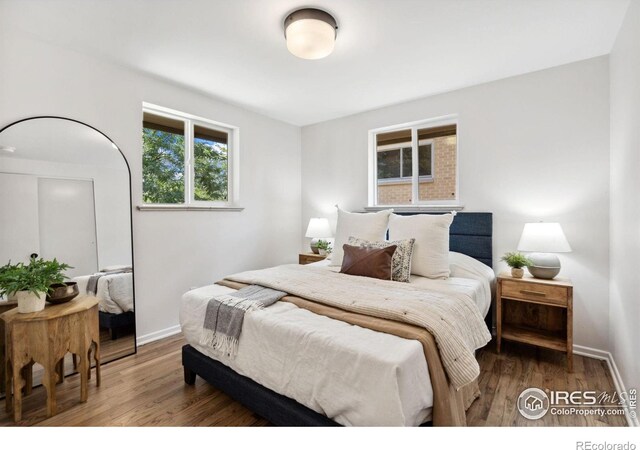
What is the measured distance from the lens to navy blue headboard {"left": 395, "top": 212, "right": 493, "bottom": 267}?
290 cm

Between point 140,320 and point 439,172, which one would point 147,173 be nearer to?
point 140,320

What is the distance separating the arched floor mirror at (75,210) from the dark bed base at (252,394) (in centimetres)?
94

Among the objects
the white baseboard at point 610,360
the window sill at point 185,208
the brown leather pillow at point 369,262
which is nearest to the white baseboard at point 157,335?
the window sill at point 185,208

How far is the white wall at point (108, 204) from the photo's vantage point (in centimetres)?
232

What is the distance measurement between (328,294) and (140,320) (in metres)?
1.94

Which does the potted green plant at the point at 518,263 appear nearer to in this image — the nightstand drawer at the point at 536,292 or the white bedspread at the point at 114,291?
the nightstand drawer at the point at 536,292

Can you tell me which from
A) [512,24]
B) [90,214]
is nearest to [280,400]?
[90,214]

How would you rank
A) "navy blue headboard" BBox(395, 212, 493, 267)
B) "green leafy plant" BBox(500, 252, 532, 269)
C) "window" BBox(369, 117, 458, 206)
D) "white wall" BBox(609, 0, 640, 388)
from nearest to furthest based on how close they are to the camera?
"white wall" BBox(609, 0, 640, 388)
"green leafy plant" BBox(500, 252, 532, 269)
"navy blue headboard" BBox(395, 212, 493, 267)
"window" BBox(369, 117, 458, 206)

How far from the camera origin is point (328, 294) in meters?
1.88

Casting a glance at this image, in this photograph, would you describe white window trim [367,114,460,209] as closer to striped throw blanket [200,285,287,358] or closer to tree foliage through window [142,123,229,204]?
tree foliage through window [142,123,229,204]

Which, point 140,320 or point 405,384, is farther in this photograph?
point 140,320

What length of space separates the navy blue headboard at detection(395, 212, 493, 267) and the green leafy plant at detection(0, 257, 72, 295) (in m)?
3.22

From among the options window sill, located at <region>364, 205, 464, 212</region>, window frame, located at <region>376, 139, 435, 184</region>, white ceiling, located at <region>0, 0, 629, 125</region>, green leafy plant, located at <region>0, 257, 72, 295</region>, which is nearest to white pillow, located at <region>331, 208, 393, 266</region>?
window sill, located at <region>364, 205, 464, 212</region>

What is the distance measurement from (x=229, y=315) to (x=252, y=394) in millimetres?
440
